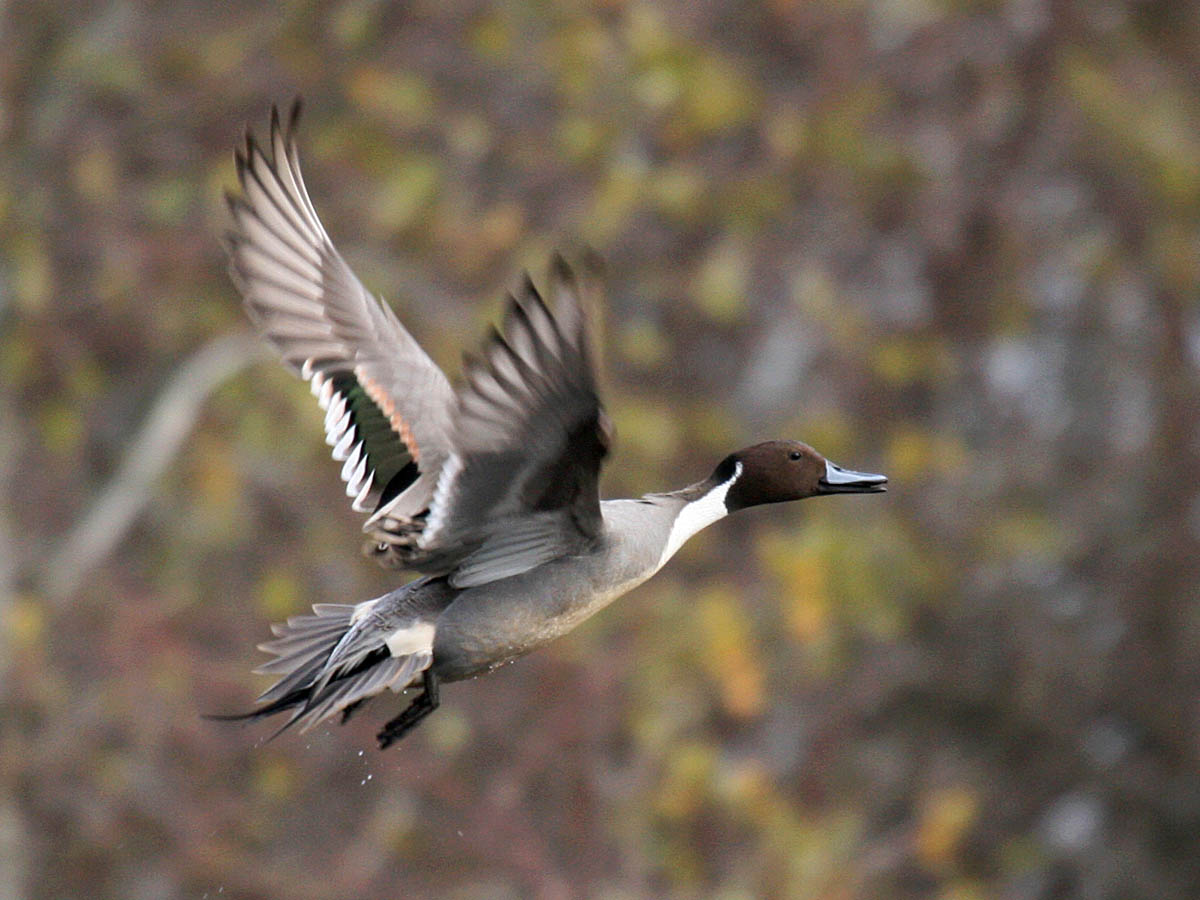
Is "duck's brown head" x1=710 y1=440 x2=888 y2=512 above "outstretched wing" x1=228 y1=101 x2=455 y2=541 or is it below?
below

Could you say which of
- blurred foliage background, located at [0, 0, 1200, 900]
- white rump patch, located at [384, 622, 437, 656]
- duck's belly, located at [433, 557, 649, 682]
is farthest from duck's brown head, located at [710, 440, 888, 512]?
blurred foliage background, located at [0, 0, 1200, 900]

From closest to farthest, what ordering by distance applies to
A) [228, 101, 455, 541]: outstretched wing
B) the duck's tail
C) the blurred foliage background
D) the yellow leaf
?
the duck's tail < [228, 101, 455, 541]: outstretched wing < the blurred foliage background < the yellow leaf

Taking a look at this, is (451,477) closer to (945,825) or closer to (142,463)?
(142,463)

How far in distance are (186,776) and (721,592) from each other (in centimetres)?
331

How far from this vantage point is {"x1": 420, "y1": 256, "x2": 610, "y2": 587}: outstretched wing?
13.0ft

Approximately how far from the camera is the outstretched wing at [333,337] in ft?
16.3

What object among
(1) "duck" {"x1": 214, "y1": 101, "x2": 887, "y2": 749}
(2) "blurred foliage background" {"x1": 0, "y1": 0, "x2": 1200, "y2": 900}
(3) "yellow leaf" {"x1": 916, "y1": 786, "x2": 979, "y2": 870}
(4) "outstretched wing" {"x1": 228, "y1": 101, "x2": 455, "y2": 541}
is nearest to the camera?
(1) "duck" {"x1": 214, "y1": 101, "x2": 887, "y2": 749}

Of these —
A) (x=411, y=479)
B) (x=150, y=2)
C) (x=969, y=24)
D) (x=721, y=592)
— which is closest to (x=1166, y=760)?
(x=721, y=592)

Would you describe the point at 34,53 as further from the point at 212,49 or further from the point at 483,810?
the point at 483,810

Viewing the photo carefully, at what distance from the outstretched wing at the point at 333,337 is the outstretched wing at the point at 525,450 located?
0.43 m

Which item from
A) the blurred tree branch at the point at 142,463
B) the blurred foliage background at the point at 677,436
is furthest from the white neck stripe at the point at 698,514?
the blurred tree branch at the point at 142,463

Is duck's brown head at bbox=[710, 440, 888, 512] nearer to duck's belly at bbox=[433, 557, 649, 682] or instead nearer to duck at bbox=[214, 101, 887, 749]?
duck at bbox=[214, 101, 887, 749]

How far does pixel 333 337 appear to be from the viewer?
16.6 ft

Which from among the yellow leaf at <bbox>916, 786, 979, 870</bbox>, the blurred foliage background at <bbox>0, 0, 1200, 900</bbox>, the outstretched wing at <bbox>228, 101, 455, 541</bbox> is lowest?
the yellow leaf at <bbox>916, 786, 979, 870</bbox>
